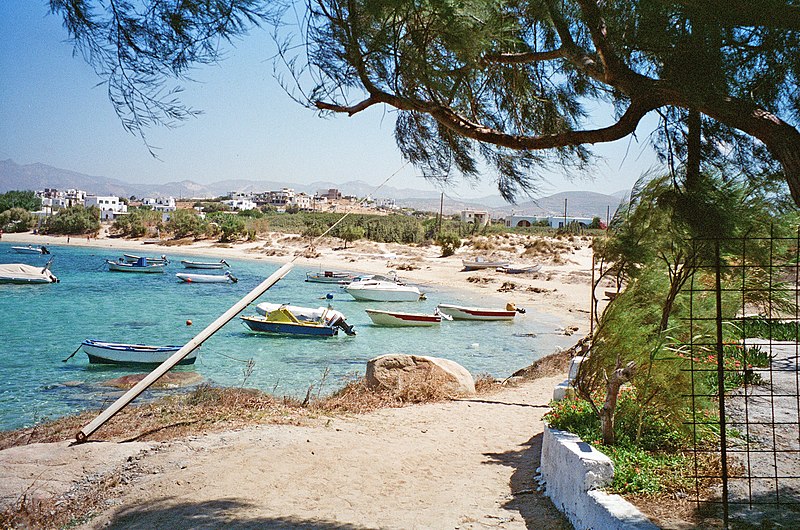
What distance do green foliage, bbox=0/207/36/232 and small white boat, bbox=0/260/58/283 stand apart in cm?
4281

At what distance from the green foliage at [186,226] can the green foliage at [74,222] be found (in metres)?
9.91

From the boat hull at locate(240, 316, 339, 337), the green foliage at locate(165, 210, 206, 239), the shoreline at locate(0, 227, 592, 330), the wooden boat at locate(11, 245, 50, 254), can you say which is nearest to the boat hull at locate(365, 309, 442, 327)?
the boat hull at locate(240, 316, 339, 337)

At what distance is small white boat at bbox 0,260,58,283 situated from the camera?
3484cm

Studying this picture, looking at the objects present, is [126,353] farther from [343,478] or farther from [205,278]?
[205,278]

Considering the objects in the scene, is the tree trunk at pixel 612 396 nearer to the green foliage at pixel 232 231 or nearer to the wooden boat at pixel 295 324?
the wooden boat at pixel 295 324

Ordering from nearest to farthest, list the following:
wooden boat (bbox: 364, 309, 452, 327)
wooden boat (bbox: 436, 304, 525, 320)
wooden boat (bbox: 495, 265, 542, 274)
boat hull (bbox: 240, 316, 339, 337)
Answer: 1. boat hull (bbox: 240, 316, 339, 337)
2. wooden boat (bbox: 364, 309, 452, 327)
3. wooden boat (bbox: 436, 304, 525, 320)
4. wooden boat (bbox: 495, 265, 542, 274)

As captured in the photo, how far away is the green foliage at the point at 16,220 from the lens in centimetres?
7200

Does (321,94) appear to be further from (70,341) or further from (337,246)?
(337,246)

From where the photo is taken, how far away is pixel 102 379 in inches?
565

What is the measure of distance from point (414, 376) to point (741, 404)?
16.2 feet

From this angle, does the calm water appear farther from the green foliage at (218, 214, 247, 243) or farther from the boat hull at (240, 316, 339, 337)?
the green foliage at (218, 214, 247, 243)

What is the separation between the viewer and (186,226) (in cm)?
6506

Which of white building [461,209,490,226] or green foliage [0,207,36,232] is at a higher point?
white building [461,209,490,226]

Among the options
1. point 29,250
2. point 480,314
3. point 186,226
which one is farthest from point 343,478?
point 186,226
